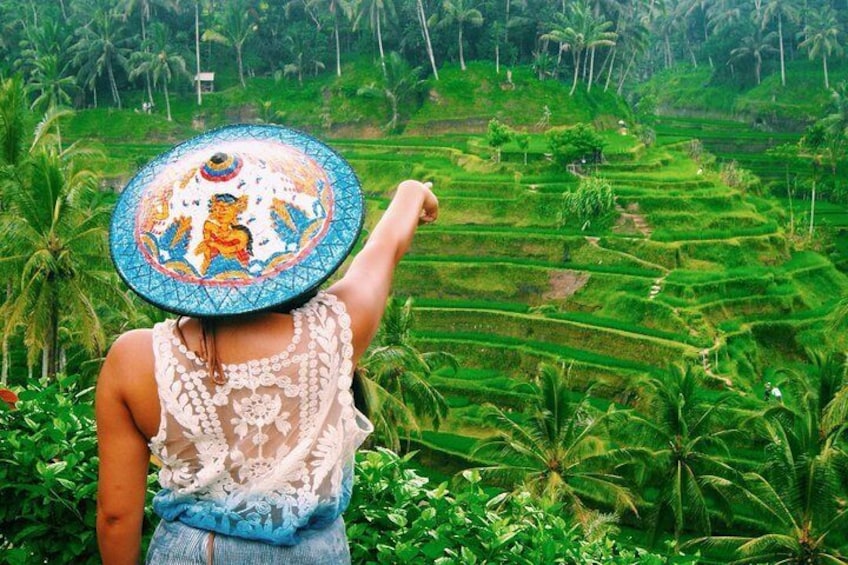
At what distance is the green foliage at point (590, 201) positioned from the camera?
28.8 m

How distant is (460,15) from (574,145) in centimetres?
1321

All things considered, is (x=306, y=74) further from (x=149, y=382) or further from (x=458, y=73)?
(x=149, y=382)

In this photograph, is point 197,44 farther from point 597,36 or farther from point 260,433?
point 260,433

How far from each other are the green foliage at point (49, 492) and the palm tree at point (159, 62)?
133ft

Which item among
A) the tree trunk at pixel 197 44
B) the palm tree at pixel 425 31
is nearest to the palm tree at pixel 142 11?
the tree trunk at pixel 197 44

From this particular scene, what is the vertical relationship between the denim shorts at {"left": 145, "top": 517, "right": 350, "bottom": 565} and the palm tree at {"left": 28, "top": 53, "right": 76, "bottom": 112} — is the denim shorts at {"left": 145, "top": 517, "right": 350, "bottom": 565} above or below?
above

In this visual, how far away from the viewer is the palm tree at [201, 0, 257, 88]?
45088 millimetres

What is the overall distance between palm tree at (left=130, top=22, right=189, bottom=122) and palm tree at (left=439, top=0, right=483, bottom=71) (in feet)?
37.9

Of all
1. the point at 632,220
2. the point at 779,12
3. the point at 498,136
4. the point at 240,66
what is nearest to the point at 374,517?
the point at 632,220

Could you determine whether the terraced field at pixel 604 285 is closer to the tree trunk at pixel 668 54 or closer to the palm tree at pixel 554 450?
the palm tree at pixel 554 450

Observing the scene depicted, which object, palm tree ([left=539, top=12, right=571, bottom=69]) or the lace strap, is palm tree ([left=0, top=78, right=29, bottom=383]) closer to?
the lace strap

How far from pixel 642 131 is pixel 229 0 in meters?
20.4

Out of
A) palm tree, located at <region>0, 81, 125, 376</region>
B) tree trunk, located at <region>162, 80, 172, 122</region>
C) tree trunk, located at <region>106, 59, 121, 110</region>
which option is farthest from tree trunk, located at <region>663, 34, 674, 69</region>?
palm tree, located at <region>0, 81, 125, 376</region>

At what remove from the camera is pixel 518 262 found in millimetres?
27766
